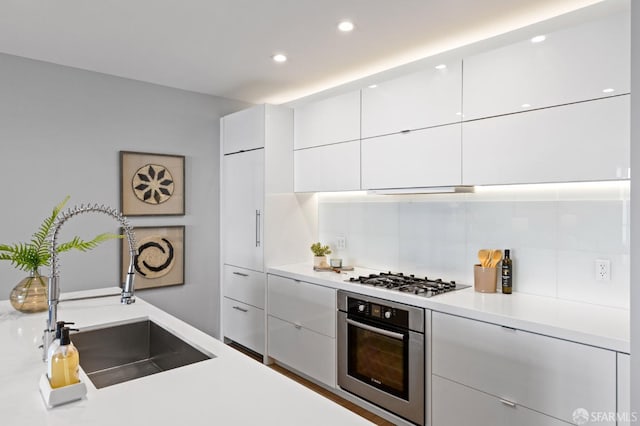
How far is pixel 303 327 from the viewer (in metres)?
3.20

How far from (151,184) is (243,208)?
823 millimetres

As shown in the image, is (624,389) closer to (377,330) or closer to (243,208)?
(377,330)

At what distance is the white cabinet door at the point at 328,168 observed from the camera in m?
3.18

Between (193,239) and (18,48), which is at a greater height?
(18,48)

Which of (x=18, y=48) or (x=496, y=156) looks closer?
(x=496, y=156)

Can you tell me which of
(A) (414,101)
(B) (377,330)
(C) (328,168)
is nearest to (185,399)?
(B) (377,330)

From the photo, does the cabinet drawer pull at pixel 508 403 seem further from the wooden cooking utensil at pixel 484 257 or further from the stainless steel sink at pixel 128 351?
the stainless steel sink at pixel 128 351

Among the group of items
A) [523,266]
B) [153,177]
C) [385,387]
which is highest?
[153,177]

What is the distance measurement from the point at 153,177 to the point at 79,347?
2008 mm

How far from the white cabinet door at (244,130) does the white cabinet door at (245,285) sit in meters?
1.14

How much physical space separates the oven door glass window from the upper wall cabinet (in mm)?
1449

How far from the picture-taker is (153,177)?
142 inches

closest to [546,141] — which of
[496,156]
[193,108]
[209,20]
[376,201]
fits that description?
[496,156]

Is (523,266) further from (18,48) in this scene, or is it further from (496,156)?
(18,48)
